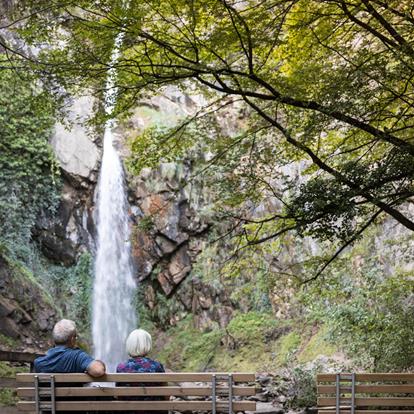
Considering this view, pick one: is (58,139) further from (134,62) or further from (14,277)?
(134,62)

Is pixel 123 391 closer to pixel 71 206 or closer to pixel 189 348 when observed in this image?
pixel 189 348

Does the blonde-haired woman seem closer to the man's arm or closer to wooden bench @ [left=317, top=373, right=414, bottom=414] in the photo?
the man's arm

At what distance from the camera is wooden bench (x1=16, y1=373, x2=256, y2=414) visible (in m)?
4.13

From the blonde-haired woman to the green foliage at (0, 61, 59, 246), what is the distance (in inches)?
425

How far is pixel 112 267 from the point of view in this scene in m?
16.7

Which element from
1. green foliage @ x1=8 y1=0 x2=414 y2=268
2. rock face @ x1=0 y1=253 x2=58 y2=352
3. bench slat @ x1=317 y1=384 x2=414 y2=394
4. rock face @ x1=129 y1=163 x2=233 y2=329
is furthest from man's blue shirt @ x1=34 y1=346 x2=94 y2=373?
rock face @ x1=129 y1=163 x2=233 y2=329

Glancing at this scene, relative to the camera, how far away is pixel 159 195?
56.0ft

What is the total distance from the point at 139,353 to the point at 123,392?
31 centimetres

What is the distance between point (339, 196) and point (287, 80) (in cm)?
165

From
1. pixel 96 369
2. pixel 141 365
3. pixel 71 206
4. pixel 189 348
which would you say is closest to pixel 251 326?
pixel 189 348

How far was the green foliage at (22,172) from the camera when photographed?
1441 cm

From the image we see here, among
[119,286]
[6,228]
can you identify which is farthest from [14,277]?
[119,286]

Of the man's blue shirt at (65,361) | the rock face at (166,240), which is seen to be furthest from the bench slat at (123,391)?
the rock face at (166,240)

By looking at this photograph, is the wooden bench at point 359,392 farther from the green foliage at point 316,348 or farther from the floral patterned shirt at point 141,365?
the green foliage at point 316,348
